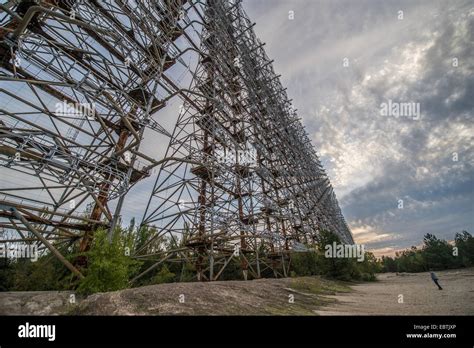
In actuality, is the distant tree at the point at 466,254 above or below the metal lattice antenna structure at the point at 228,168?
below

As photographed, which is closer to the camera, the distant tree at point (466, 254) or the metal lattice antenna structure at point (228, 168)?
the metal lattice antenna structure at point (228, 168)

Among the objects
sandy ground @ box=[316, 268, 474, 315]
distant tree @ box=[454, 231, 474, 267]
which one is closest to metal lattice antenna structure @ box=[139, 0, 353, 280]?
sandy ground @ box=[316, 268, 474, 315]

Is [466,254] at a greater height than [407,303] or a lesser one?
lesser

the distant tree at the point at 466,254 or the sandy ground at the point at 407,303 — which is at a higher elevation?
the sandy ground at the point at 407,303

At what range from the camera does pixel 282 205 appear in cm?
1908

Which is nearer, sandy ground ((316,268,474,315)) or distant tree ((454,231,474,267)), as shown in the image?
sandy ground ((316,268,474,315))

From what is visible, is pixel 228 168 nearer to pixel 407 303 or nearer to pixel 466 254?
pixel 407 303

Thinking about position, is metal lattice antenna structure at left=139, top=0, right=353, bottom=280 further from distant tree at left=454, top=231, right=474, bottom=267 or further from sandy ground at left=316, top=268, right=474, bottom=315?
distant tree at left=454, top=231, right=474, bottom=267

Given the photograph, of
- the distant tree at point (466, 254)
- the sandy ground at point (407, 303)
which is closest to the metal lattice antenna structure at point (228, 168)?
the sandy ground at point (407, 303)

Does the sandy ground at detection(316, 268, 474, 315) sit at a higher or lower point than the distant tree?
higher

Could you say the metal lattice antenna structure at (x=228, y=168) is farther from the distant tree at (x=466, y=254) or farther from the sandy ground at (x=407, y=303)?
the distant tree at (x=466, y=254)

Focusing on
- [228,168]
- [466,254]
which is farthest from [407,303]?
[466,254]
